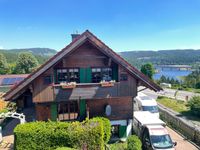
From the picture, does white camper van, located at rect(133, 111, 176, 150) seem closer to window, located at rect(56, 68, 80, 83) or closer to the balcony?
the balcony

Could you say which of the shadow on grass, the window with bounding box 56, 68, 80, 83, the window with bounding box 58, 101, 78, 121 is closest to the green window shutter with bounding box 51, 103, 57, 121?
the window with bounding box 58, 101, 78, 121

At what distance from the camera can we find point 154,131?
688 inches

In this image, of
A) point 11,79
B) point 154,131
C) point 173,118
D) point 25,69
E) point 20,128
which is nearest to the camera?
point 20,128

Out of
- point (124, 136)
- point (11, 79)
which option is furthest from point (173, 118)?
point (11, 79)

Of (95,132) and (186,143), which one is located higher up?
(95,132)

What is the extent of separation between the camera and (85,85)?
56.2 feet

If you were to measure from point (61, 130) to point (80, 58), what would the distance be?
6244 millimetres

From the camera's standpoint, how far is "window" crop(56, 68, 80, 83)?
17641 mm

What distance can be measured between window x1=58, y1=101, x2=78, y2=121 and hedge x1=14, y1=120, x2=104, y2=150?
11.9ft

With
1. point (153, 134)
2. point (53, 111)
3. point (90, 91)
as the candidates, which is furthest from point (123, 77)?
point (53, 111)

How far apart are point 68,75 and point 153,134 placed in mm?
8661

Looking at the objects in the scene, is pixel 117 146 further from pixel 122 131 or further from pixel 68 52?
pixel 68 52

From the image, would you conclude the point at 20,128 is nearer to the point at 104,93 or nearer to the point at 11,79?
the point at 104,93

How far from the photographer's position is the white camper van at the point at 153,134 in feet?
54.6
